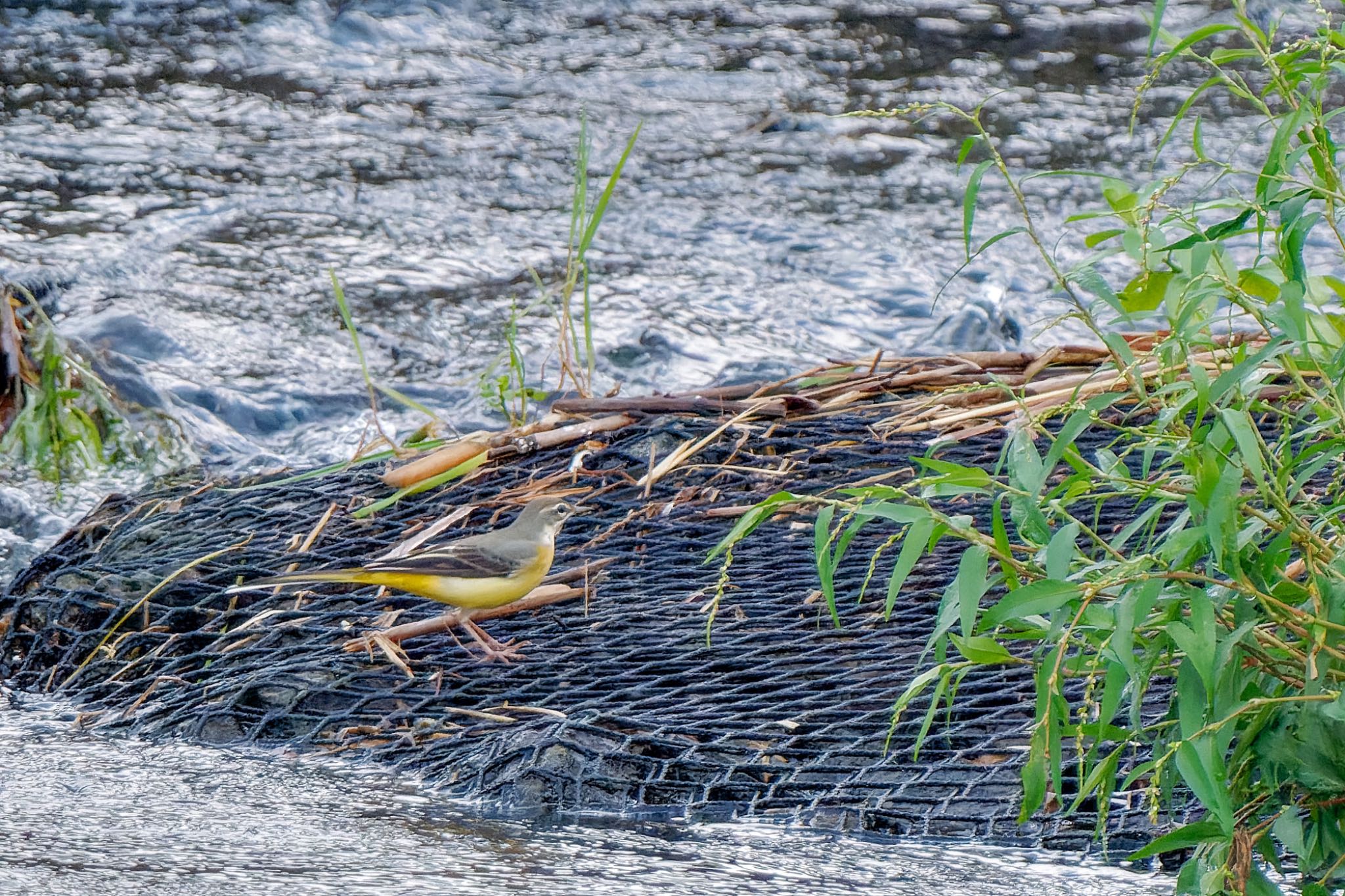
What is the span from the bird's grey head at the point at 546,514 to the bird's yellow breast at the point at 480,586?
10cm

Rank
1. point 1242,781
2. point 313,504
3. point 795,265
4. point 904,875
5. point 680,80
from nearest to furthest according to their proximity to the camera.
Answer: point 1242,781 → point 904,875 → point 313,504 → point 795,265 → point 680,80

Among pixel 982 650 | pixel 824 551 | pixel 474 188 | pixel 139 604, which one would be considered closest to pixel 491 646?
pixel 139 604

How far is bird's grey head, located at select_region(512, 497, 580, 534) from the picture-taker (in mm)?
4238

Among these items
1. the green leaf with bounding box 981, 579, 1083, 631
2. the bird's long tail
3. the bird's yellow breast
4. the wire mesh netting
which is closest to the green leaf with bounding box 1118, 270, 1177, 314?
the green leaf with bounding box 981, 579, 1083, 631

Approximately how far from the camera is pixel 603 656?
402 cm

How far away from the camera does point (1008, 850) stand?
3.20m

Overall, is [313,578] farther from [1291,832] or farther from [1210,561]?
[1291,832]

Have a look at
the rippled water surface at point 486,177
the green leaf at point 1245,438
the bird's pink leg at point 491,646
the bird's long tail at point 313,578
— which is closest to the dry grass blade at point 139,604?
the bird's long tail at point 313,578

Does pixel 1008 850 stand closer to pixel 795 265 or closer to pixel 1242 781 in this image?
pixel 1242 781

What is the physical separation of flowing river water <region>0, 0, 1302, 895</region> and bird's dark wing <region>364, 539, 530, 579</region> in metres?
0.61

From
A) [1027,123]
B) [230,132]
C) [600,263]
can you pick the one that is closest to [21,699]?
[600,263]

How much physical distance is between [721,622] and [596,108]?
25.9ft

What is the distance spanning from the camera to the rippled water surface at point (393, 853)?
3039 millimetres

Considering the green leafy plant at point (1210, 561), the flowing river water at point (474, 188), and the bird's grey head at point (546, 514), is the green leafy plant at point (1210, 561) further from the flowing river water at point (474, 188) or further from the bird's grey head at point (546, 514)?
the flowing river water at point (474, 188)
